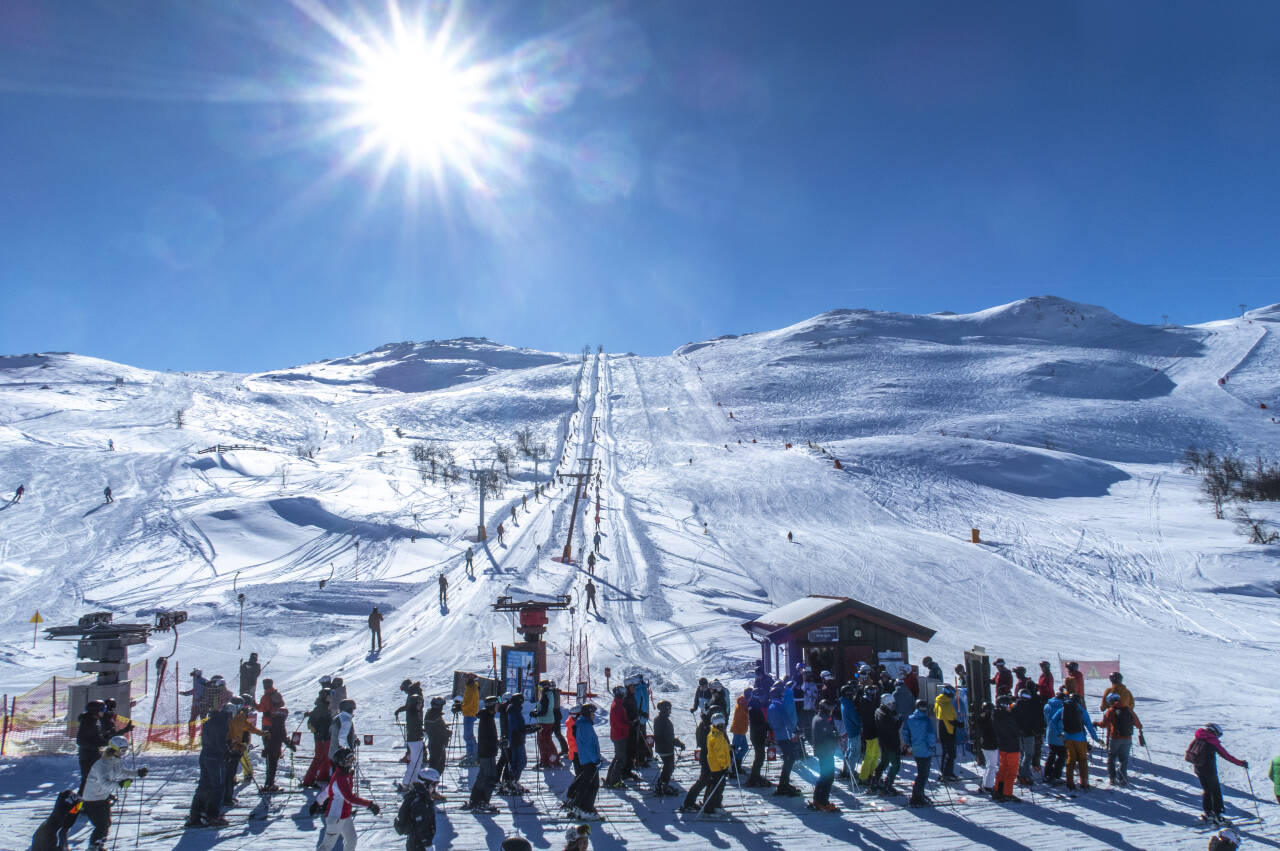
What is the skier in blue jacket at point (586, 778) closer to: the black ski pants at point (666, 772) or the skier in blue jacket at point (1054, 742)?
the black ski pants at point (666, 772)

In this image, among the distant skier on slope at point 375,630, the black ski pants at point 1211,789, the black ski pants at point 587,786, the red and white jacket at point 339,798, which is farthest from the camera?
the distant skier on slope at point 375,630

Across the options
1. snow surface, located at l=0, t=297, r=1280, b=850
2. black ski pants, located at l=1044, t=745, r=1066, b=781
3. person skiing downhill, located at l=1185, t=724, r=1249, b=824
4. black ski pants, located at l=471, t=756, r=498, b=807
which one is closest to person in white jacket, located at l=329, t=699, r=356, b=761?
snow surface, located at l=0, t=297, r=1280, b=850

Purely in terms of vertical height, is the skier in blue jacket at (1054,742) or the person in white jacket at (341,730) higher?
the person in white jacket at (341,730)

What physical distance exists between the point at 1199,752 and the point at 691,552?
71.3 feet

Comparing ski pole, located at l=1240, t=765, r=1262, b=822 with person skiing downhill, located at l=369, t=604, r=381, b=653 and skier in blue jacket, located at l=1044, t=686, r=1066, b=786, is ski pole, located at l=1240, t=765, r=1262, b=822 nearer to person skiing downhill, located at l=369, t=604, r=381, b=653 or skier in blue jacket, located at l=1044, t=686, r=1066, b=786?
skier in blue jacket, located at l=1044, t=686, r=1066, b=786

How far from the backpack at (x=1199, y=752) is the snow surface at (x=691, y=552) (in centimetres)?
86

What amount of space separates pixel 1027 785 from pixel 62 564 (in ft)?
96.0

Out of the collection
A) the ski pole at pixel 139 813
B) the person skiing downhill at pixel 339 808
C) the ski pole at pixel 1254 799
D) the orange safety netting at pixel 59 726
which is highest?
the person skiing downhill at pixel 339 808

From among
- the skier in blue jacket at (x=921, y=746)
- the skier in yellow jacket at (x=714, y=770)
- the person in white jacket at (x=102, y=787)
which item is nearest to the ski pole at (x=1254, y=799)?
the skier in blue jacket at (x=921, y=746)

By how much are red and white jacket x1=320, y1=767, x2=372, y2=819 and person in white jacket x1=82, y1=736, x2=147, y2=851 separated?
85.1 inches

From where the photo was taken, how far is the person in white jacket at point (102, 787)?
7156mm

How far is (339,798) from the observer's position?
6.48 m

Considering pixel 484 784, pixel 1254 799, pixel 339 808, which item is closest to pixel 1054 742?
pixel 1254 799

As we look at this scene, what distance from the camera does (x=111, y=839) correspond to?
7.82 m
